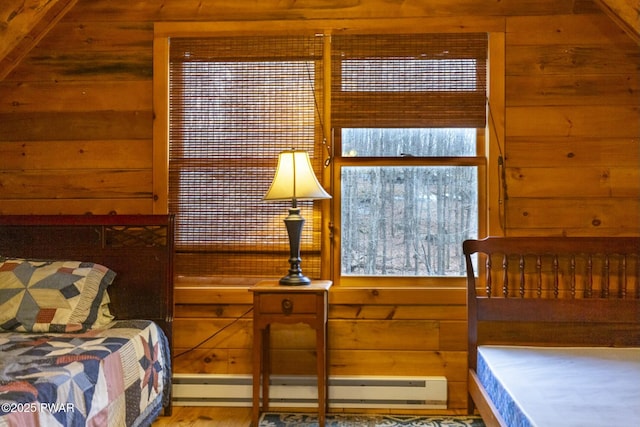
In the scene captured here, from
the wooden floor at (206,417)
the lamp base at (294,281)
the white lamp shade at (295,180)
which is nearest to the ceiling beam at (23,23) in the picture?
the white lamp shade at (295,180)

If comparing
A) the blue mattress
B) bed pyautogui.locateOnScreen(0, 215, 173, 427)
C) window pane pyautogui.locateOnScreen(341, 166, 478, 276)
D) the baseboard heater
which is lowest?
the baseboard heater

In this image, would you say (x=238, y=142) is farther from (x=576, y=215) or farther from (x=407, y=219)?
(x=576, y=215)

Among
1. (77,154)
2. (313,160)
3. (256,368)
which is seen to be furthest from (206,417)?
(77,154)

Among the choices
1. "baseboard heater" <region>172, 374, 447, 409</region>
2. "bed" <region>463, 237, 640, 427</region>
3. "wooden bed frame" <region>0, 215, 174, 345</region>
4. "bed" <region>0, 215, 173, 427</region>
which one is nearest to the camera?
"bed" <region>0, 215, 173, 427</region>

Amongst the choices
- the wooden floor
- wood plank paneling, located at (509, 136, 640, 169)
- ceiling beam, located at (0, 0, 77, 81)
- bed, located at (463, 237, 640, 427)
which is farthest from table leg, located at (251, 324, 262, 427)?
ceiling beam, located at (0, 0, 77, 81)

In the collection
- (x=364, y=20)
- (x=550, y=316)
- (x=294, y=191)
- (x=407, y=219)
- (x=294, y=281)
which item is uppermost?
(x=364, y=20)

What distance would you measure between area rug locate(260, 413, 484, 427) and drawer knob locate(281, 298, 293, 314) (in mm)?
582

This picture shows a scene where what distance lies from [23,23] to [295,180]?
1522mm

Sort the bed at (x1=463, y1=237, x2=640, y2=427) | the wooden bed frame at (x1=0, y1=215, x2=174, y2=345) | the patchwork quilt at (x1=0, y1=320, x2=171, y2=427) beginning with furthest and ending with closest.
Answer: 1. the wooden bed frame at (x1=0, y1=215, x2=174, y2=345)
2. the bed at (x1=463, y1=237, x2=640, y2=427)
3. the patchwork quilt at (x1=0, y1=320, x2=171, y2=427)

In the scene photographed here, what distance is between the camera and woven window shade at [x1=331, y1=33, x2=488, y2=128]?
2.93 metres

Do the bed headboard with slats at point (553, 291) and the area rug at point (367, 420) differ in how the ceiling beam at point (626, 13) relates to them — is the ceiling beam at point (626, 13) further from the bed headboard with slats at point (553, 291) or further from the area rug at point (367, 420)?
the area rug at point (367, 420)

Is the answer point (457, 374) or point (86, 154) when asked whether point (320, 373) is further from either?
point (86, 154)

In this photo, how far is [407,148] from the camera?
3012mm

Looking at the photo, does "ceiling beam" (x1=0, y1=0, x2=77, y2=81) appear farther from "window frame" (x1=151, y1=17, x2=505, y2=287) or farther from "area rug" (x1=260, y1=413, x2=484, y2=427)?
"area rug" (x1=260, y1=413, x2=484, y2=427)
